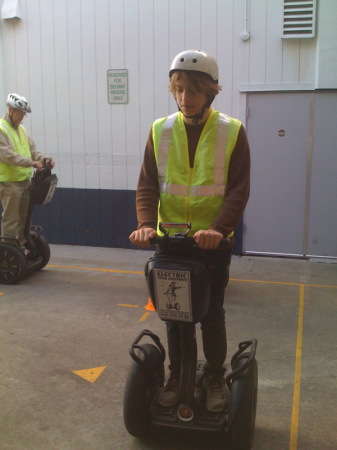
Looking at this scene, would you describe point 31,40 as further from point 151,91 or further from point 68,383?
point 68,383

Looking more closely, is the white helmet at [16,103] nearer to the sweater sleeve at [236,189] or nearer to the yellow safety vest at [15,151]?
the yellow safety vest at [15,151]

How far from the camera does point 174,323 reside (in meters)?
2.69

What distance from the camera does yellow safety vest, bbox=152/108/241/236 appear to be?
261cm

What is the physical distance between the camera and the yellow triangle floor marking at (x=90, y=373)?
3439 mm

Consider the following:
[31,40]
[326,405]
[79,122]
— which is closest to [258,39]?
[79,122]

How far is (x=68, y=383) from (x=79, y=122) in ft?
14.6

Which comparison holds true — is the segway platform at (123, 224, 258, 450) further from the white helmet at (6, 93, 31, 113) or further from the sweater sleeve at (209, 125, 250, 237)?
the white helmet at (6, 93, 31, 113)

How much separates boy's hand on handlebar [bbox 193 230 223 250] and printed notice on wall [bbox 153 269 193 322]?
153 millimetres

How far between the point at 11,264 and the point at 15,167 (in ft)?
3.38

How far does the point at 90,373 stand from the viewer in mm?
3510

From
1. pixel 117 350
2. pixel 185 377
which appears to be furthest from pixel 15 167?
pixel 185 377

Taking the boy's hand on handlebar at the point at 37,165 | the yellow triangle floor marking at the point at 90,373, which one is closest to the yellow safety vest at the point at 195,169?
the yellow triangle floor marking at the point at 90,373

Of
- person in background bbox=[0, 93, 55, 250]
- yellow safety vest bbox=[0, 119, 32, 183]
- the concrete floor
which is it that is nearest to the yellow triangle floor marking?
the concrete floor

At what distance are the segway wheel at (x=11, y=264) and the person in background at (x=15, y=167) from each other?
0.42 feet
